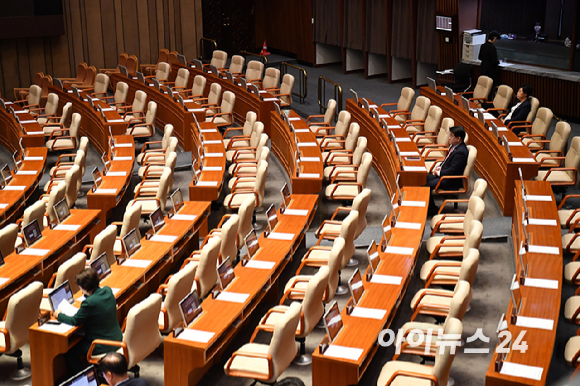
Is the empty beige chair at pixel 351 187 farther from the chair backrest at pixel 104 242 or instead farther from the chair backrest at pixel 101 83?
the chair backrest at pixel 101 83

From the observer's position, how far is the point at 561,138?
7566 mm

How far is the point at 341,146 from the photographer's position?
8930mm

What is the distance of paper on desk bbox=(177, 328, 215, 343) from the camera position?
14.5 feet

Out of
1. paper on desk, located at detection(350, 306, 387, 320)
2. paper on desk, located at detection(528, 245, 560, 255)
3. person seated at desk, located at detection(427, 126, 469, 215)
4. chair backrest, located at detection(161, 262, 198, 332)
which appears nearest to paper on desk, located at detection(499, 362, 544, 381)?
paper on desk, located at detection(350, 306, 387, 320)

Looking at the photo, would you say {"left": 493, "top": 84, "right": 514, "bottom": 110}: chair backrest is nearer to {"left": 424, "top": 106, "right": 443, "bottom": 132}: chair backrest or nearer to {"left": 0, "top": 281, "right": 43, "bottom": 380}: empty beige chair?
{"left": 424, "top": 106, "right": 443, "bottom": 132}: chair backrest

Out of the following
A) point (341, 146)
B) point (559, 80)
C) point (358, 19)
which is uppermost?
point (358, 19)

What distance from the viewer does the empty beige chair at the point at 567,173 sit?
6996 mm

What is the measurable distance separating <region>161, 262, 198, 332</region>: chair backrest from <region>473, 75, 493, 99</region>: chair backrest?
6436 millimetres

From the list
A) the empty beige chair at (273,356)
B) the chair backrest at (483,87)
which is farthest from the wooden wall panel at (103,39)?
the empty beige chair at (273,356)

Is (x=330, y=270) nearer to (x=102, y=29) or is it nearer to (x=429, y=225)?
(x=429, y=225)

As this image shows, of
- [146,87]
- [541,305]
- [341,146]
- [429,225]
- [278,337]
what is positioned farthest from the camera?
[146,87]

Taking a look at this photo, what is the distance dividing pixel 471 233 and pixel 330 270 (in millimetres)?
1097

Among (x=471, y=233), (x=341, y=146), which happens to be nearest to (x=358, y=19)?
(x=341, y=146)

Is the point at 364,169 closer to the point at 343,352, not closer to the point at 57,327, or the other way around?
the point at 343,352
